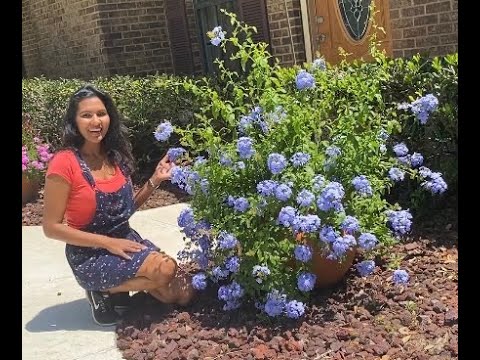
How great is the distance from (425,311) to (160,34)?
7.44m

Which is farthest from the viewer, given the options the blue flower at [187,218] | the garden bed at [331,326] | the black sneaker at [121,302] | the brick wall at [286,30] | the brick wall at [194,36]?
the brick wall at [194,36]

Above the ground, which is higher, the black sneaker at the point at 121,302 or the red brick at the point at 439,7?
the red brick at the point at 439,7

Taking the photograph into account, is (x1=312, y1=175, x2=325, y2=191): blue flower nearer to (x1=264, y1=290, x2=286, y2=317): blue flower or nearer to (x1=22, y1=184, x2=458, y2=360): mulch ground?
(x1=264, y1=290, x2=286, y2=317): blue flower

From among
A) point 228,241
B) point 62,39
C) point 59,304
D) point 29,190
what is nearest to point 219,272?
point 228,241

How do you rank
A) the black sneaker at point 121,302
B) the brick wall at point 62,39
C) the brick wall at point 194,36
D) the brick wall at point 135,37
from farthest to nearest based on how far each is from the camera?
the brick wall at point 62,39 → the brick wall at point 135,37 → the brick wall at point 194,36 → the black sneaker at point 121,302

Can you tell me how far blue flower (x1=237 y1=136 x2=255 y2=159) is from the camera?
3.25 m

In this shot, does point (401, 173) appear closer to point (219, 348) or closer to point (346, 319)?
point (346, 319)

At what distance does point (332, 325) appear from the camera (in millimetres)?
3268

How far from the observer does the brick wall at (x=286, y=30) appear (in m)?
7.43

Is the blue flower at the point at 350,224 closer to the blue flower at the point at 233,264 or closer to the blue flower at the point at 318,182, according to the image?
the blue flower at the point at 318,182

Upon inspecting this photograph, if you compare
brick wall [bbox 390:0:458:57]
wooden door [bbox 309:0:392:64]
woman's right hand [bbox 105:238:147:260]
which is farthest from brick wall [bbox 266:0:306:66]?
woman's right hand [bbox 105:238:147:260]

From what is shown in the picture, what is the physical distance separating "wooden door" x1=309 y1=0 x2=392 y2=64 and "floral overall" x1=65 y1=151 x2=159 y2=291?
13.4 feet

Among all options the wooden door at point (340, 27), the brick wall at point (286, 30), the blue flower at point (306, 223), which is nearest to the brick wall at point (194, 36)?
the brick wall at point (286, 30)

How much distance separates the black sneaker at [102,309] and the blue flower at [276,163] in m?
1.24
